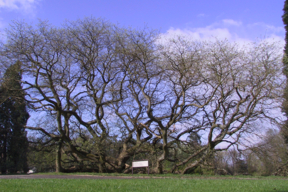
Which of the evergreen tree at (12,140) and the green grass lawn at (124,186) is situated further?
the evergreen tree at (12,140)

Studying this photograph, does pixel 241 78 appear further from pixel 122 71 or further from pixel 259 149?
pixel 122 71

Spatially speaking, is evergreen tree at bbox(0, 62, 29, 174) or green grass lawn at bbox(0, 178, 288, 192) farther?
evergreen tree at bbox(0, 62, 29, 174)

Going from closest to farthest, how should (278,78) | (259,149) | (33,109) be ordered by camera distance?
(278,78)
(259,149)
(33,109)

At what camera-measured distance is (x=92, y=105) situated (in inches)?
908

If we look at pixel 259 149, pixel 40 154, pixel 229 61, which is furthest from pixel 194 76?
pixel 40 154

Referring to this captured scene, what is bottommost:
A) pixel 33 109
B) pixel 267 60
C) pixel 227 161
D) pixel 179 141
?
pixel 227 161

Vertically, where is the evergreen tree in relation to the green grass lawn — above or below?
above

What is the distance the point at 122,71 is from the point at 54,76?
5.91 metres

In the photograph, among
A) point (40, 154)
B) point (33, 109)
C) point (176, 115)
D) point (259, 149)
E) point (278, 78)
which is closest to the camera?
point (278, 78)

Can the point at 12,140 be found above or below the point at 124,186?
above

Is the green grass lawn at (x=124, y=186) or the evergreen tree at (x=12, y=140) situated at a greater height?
the evergreen tree at (x=12, y=140)

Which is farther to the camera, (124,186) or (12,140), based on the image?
(12,140)

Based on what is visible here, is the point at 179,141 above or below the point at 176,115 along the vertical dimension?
below

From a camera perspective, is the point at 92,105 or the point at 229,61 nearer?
the point at 229,61
